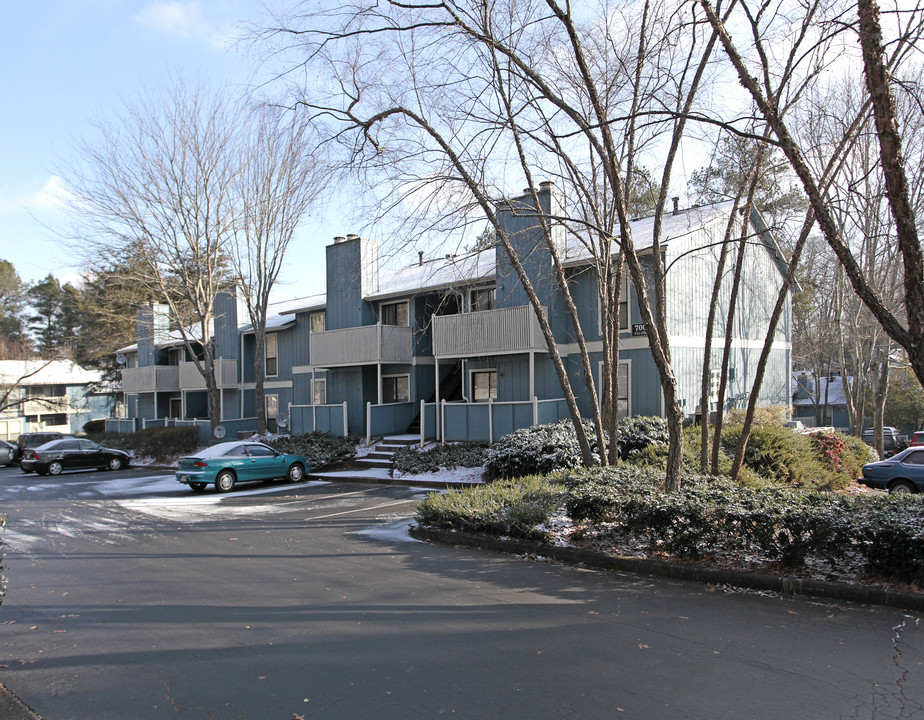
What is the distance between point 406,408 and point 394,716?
21926 mm

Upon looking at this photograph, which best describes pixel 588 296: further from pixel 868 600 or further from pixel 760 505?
pixel 868 600

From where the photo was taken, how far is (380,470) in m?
21.7

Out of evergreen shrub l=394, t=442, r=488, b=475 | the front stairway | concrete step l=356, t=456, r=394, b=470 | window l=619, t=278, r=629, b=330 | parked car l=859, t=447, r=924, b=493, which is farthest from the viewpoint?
concrete step l=356, t=456, r=394, b=470

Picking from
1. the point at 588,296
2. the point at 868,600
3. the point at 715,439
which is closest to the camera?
the point at 868,600

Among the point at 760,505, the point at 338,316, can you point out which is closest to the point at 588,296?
the point at 338,316

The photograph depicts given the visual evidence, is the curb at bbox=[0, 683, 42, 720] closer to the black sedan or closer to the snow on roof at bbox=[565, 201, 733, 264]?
the snow on roof at bbox=[565, 201, 733, 264]

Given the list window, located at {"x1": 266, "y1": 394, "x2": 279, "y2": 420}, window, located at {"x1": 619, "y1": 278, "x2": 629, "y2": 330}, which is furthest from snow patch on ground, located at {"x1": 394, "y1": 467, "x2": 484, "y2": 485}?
window, located at {"x1": 266, "y1": 394, "x2": 279, "y2": 420}

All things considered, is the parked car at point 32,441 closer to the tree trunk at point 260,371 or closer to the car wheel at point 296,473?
the tree trunk at point 260,371

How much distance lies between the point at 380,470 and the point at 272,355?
13.6m

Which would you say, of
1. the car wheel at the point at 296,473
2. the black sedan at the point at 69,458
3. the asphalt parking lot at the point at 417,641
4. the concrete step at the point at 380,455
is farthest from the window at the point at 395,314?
the asphalt parking lot at the point at 417,641

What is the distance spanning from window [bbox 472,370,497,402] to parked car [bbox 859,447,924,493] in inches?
454

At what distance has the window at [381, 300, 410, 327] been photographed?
2702 cm

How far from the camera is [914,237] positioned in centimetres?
643

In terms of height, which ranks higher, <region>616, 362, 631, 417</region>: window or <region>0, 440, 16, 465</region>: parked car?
<region>616, 362, 631, 417</region>: window
